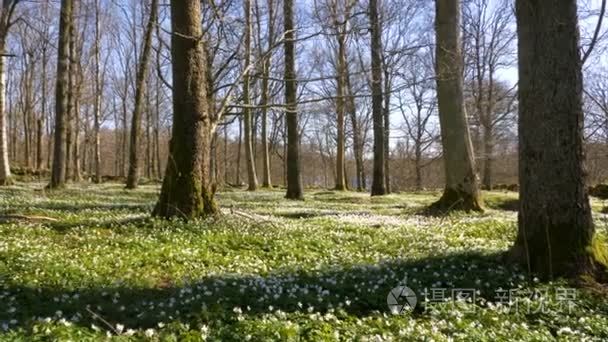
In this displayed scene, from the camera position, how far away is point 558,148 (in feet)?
24.5

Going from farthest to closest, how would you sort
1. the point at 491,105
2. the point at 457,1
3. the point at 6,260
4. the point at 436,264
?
the point at 491,105, the point at 457,1, the point at 436,264, the point at 6,260

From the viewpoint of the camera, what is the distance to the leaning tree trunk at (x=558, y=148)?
745 cm

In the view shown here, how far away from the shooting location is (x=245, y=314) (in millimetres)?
5430

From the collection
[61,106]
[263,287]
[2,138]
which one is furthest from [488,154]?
[263,287]

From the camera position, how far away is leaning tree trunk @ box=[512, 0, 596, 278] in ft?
24.4

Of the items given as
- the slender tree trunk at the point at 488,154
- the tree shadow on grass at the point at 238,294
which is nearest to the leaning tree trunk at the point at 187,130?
the tree shadow on grass at the point at 238,294

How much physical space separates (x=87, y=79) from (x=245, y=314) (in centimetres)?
4284

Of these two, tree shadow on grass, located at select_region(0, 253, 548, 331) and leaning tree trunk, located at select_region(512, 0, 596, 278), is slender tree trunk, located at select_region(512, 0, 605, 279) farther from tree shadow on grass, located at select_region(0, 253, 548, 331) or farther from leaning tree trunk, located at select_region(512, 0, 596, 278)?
tree shadow on grass, located at select_region(0, 253, 548, 331)

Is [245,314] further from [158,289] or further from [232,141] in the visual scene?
[232,141]

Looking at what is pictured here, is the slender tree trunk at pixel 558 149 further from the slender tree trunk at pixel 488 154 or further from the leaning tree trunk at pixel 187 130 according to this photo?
the slender tree trunk at pixel 488 154

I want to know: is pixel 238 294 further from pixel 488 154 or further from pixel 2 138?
pixel 488 154

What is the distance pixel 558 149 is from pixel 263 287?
4.85 m

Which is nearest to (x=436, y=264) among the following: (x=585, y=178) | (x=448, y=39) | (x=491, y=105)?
(x=585, y=178)

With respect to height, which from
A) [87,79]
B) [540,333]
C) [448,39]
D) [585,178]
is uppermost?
[87,79]
